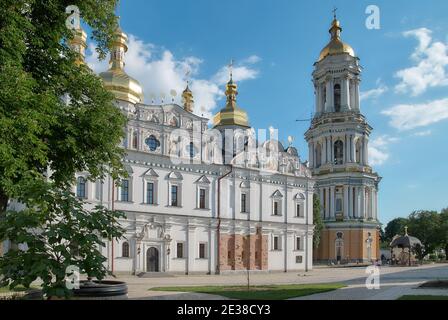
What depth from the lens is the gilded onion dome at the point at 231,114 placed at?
47.2m

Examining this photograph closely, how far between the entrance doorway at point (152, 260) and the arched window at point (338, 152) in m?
31.9

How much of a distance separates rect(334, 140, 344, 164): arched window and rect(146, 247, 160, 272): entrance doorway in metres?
31.9

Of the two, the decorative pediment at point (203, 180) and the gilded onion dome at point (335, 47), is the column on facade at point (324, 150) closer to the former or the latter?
the gilded onion dome at point (335, 47)

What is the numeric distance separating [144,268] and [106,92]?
1867 cm

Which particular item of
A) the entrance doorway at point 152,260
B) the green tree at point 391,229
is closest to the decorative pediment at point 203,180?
the entrance doorway at point 152,260

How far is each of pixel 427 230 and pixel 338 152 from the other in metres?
22.4

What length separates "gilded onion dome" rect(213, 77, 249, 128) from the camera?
1858 inches

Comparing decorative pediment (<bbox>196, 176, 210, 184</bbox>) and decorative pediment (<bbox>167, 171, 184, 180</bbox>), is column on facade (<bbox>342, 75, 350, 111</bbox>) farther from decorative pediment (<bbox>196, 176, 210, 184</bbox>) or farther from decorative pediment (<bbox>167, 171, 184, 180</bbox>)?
decorative pediment (<bbox>167, 171, 184, 180</bbox>)

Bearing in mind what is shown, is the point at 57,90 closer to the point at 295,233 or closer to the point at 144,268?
the point at 144,268

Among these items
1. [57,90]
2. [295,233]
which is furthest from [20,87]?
[295,233]

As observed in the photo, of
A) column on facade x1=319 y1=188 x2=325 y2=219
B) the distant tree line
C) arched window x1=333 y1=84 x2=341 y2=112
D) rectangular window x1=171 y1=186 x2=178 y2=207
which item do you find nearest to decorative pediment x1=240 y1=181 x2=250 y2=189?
rectangular window x1=171 y1=186 x2=178 y2=207

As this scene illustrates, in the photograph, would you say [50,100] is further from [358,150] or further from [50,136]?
[358,150]

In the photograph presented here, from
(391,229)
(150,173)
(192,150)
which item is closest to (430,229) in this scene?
(391,229)
